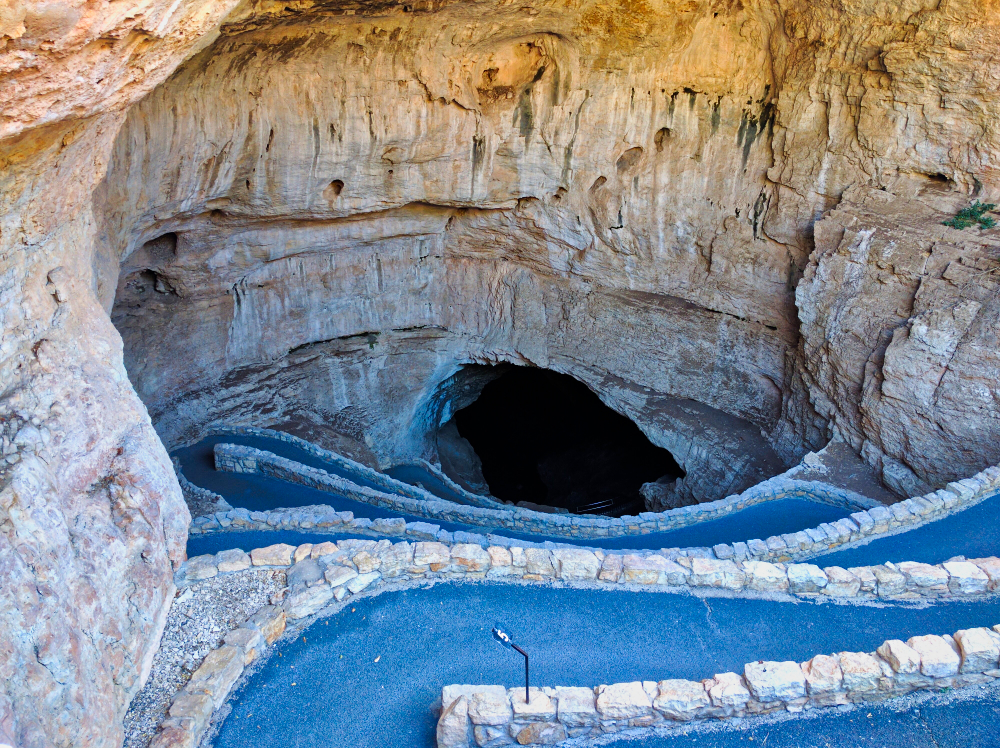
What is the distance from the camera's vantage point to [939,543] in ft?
27.2

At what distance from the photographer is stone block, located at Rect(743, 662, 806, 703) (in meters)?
5.52

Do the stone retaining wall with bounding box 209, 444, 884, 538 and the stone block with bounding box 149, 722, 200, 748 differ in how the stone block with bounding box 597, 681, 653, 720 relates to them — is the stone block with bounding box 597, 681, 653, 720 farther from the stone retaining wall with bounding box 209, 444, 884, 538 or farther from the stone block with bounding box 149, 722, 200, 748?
the stone retaining wall with bounding box 209, 444, 884, 538

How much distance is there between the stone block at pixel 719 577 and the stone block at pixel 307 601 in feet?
11.4

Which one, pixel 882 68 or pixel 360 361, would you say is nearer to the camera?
pixel 882 68

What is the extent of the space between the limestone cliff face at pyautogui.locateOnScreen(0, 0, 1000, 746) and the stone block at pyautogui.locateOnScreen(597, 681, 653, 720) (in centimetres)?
357

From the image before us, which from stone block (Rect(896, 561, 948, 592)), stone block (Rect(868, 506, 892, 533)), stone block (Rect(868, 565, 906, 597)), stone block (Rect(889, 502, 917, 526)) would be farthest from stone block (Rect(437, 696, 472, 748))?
stone block (Rect(889, 502, 917, 526))

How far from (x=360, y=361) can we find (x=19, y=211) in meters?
12.0

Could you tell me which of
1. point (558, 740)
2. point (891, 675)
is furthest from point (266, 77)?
point (891, 675)

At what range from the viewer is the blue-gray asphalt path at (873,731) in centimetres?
541

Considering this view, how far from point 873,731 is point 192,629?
5574 mm

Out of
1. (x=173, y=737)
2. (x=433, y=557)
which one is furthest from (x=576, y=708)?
(x=173, y=737)

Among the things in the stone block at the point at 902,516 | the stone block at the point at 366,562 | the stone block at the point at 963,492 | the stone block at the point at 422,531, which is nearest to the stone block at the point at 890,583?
the stone block at the point at 902,516

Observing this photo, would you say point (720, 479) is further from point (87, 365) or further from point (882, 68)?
point (87, 365)

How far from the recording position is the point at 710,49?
1227 cm
